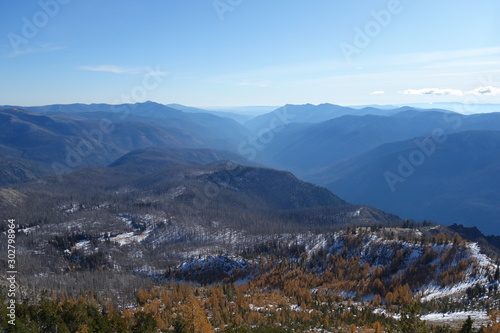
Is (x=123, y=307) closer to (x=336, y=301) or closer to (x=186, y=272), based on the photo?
(x=186, y=272)

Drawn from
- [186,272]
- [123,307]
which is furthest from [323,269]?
[123,307]

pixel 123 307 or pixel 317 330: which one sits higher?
pixel 317 330

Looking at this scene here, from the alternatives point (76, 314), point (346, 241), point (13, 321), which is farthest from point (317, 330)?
point (346, 241)

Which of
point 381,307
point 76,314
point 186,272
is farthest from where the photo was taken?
point 186,272

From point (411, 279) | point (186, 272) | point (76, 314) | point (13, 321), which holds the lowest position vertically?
point (186, 272)

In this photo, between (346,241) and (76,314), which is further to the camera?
(346,241)

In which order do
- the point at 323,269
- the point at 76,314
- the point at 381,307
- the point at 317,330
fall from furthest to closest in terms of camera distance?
the point at 323,269 < the point at 381,307 < the point at 317,330 < the point at 76,314

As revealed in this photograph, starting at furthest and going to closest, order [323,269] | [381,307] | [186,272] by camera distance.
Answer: [186,272] < [323,269] < [381,307]

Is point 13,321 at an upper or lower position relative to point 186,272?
upper

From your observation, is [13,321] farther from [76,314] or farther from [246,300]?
[246,300]
